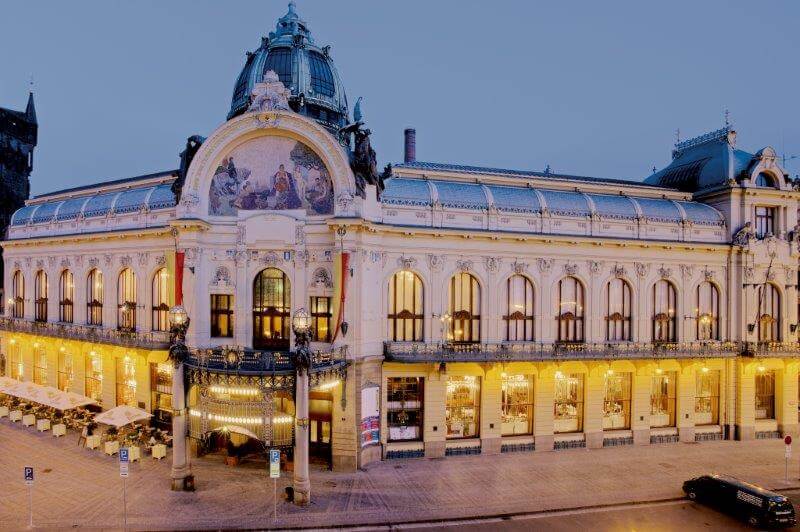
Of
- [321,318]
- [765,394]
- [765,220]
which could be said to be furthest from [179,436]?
[765,220]

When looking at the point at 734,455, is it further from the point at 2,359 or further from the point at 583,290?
the point at 2,359

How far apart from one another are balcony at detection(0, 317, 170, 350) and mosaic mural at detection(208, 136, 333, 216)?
8674 millimetres

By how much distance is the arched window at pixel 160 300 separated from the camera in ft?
105

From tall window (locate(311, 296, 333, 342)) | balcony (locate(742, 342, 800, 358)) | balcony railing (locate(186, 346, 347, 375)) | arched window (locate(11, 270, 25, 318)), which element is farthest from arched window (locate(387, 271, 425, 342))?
arched window (locate(11, 270, 25, 318))

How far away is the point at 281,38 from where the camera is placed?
42.1 m

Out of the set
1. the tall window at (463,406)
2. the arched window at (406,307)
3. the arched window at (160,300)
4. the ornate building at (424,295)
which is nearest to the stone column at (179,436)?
the ornate building at (424,295)

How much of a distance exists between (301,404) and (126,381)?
17.6 meters

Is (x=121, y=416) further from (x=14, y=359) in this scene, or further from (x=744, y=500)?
(x=744, y=500)

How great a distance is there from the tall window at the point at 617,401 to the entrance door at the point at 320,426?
16.6 m

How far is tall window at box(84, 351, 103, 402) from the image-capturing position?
3562 cm

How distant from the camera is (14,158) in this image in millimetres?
64062

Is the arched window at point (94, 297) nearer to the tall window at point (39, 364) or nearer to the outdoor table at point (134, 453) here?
the tall window at point (39, 364)

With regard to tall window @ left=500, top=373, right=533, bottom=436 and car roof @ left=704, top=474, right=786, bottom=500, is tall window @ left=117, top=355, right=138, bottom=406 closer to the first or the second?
tall window @ left=500, top=373, right=533, bottom=436

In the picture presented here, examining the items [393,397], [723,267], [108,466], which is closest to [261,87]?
[393,397]
